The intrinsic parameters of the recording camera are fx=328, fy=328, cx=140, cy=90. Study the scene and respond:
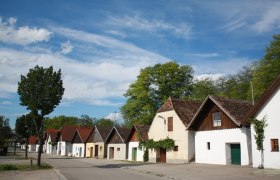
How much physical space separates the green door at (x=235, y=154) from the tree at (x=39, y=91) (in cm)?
1659

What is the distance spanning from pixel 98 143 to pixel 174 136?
2528 cm

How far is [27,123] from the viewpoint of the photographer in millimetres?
52500

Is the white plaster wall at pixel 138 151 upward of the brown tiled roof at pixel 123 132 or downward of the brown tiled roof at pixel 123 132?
downward

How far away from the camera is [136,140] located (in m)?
44.9

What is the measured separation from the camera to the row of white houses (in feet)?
75.6

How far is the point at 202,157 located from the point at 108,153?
81.6ft

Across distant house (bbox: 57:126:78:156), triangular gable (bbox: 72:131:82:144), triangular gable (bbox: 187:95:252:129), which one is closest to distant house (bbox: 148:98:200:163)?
triangular gable (bbox: 187:95:252:129)

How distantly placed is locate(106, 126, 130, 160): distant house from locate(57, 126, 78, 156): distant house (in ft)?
73.5

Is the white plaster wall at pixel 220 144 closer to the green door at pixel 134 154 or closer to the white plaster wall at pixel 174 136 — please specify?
the white plaster wall at pixel 174 136

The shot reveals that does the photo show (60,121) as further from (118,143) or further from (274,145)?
(274,145)

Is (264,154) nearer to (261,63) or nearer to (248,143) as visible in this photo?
(248,143)

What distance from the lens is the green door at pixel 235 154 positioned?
28.2m

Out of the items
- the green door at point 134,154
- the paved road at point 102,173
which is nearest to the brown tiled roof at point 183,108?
the paved road at point 102,173

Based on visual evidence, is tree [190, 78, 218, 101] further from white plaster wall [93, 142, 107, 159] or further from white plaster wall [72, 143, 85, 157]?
white plaster wall [72, 143, 85, 157]
